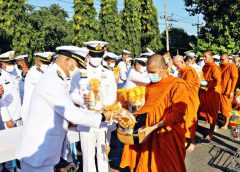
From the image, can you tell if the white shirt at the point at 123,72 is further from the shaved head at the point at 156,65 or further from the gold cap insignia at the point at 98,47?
the shaved head at the point at 156,65

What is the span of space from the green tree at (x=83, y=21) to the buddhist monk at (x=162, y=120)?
17417 mm

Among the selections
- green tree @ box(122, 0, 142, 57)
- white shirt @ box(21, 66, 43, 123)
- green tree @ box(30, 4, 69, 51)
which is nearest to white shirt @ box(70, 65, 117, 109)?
white shirt @ box(21, 66, 43, 123)

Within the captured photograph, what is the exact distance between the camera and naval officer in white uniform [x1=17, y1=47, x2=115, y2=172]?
346 cm

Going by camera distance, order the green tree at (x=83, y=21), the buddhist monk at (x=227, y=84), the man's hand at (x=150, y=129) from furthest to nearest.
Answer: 1. the green tree at (x=83, y=21)
2. the buddhist monk at (x=227, y=84)
3. the man's hand at (x=150, y=129)

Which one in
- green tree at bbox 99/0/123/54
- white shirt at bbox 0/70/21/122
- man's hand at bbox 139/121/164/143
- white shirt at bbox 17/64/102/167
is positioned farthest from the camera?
green tree at bbox 99/0/123/54

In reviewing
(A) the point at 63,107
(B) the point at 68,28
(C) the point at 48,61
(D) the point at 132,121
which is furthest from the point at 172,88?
(B) the point at 68,28

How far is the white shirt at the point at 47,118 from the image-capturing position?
3.46 meters

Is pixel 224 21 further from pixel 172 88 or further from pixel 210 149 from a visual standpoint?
pixel 172 88

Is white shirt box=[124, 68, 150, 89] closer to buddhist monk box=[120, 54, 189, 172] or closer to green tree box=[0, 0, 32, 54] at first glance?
buddhist monk box=[120, 54, 189, 172]

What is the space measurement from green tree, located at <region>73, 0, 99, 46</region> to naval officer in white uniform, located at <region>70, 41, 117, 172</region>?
16.0m

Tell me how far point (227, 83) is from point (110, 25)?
15.5 meters

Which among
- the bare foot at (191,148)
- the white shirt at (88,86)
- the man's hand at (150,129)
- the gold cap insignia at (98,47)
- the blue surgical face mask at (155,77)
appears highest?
the gold cap insignia at (98,47)

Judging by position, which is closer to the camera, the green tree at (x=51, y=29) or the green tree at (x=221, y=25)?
the green tree at (x=221, y=25)

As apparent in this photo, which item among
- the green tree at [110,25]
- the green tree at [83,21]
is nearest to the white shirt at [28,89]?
the green tree at [83,21]
